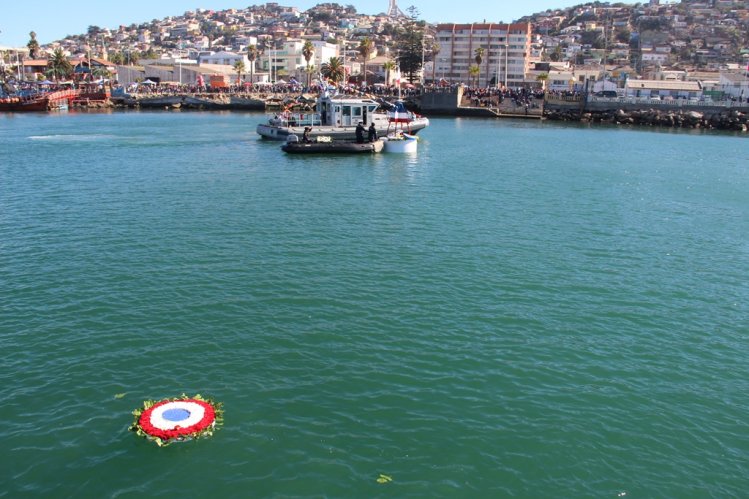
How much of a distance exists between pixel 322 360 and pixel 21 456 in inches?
254

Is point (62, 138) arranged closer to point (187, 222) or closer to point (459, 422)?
point (187, 222)

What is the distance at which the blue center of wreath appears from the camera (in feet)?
40.4

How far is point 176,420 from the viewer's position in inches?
484

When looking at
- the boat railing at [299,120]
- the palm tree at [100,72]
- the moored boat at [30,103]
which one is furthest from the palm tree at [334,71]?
the boat railing at [299,120]

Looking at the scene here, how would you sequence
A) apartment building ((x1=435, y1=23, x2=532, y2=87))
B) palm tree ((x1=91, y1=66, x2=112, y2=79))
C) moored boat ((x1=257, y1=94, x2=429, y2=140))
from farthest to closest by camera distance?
apartment building ((x1=435, y1=23, x2=532, y2=87))
palm tree ((x1=91, y1=66, x2=112, y2=79))
moored boat ((x1=257, y1=94, x2=429, y2=140))

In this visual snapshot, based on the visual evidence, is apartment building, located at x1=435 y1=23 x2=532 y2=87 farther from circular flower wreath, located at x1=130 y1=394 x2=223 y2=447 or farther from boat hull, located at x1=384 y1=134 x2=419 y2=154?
circular flower wreath, located at x1=130 y1=394 x2=223 y2=447

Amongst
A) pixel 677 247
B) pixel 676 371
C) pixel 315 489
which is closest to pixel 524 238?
pixel 677 247

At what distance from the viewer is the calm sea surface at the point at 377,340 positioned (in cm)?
1172

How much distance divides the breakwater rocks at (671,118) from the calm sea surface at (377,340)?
5558 centimetres

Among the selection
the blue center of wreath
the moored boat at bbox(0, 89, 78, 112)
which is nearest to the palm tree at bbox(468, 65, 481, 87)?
the moored boat at bbox(0, 89, 78, 112)

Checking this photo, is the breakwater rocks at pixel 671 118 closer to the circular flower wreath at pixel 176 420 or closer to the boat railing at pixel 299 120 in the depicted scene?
the boat railing at pixel 299 120

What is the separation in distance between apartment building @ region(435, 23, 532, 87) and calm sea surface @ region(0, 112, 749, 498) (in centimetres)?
10946

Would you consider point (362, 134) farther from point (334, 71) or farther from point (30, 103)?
point (334, 71)

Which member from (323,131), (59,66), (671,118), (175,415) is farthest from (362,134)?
(59,66)
